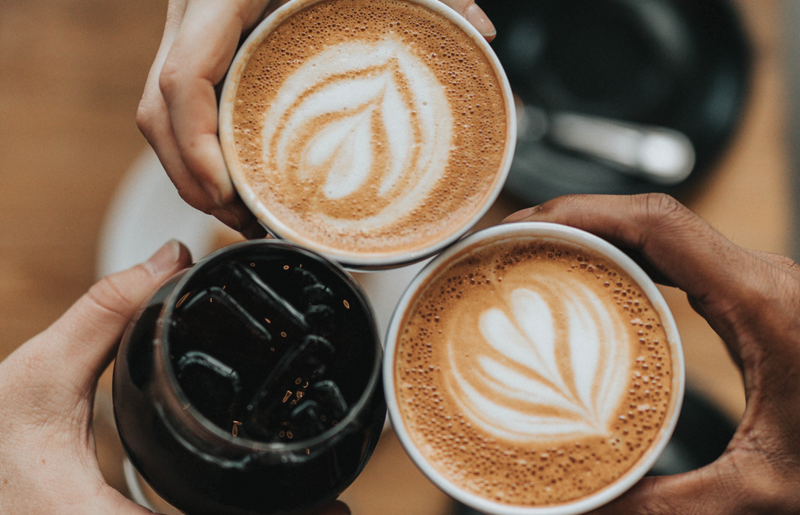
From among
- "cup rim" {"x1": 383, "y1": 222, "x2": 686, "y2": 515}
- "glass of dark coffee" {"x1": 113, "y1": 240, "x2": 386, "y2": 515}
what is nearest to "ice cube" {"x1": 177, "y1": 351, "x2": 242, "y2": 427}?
"glass of dark coffee" {"x1": 113, "y1": 240, "x2": 386, "y2": 515}

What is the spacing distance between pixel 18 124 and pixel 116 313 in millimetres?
599

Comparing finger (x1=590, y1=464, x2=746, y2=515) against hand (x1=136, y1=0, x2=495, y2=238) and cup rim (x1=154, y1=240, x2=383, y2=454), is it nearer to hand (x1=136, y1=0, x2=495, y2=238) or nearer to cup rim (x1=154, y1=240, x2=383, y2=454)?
cup rim (x1=154, y1=240, x2=383, y2=454)

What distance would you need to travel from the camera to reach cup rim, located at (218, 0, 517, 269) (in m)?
0.70

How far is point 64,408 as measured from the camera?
0.73 meters

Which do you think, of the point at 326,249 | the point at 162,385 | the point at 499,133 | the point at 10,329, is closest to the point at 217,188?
the point at 326,249

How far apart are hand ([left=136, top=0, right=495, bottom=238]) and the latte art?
74 mm

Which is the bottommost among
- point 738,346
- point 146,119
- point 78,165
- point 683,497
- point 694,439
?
point 694,439

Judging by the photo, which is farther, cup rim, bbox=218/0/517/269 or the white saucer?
the white saucer

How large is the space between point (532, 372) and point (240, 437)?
1.14 feet

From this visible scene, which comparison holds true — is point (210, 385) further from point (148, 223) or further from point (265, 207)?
point (148, 223)

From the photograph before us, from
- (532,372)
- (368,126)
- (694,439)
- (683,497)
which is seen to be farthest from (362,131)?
(694,439)

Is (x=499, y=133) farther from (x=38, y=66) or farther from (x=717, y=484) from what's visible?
(x=38, y=66)

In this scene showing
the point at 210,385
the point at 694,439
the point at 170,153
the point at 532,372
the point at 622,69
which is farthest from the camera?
the point at 622,69

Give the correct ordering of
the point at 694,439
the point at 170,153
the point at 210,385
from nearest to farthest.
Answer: the point at 210,385 < the point at 170,153 < the point at 694,439
